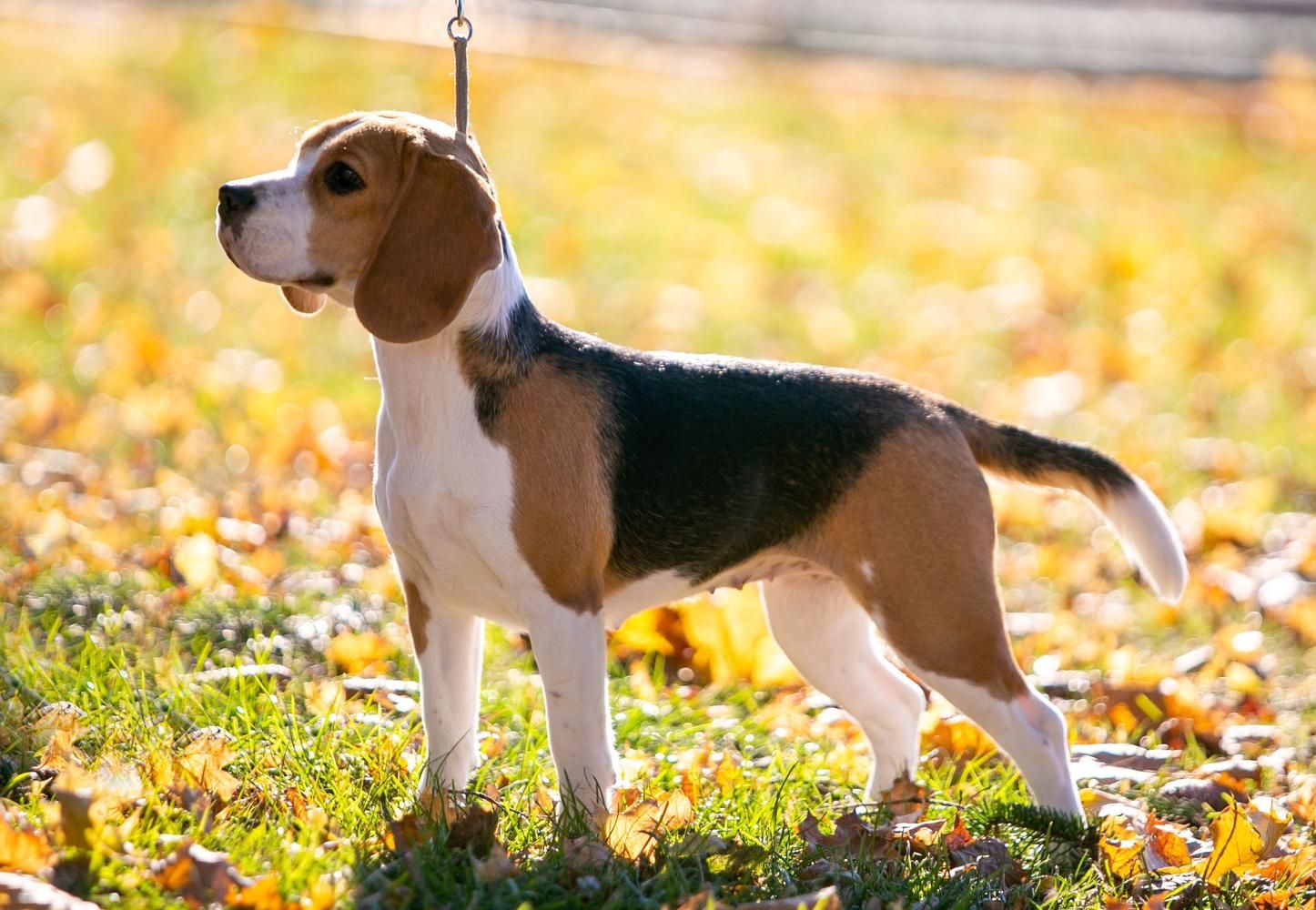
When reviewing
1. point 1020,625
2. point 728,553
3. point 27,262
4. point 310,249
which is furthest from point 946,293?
point 310,249

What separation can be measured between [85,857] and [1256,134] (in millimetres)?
14118

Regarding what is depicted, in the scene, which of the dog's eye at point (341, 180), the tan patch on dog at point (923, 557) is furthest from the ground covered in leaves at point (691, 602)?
the dog's eye at point (341, 180)

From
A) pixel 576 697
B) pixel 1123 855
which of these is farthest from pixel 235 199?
pixel 1123 855

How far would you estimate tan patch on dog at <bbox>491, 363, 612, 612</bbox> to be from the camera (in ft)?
13.1

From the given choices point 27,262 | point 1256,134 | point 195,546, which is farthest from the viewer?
point 1256,134

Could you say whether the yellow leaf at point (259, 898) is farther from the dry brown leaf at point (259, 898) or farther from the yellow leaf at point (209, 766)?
the yellow leaf at point (209, 766)

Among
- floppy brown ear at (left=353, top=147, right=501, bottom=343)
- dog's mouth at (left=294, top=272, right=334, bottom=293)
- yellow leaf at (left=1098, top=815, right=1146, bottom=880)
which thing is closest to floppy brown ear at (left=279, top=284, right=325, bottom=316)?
dog's mouth at (left=294, top=272, right=334, bottom=293)

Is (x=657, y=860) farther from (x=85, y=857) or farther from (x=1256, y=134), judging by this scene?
(x=1256, y=134)

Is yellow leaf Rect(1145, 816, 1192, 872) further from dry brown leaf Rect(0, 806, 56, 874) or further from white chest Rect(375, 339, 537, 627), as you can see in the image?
dry brown leaf Rect(0, 806, 56, 874)

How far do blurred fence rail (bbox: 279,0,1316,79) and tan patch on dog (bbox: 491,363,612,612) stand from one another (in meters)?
13.2

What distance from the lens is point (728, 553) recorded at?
14.4ft

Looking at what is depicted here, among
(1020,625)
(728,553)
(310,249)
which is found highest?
(310,249)

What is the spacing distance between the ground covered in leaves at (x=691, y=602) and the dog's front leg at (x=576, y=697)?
13cm

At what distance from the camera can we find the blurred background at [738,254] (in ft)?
21.4
